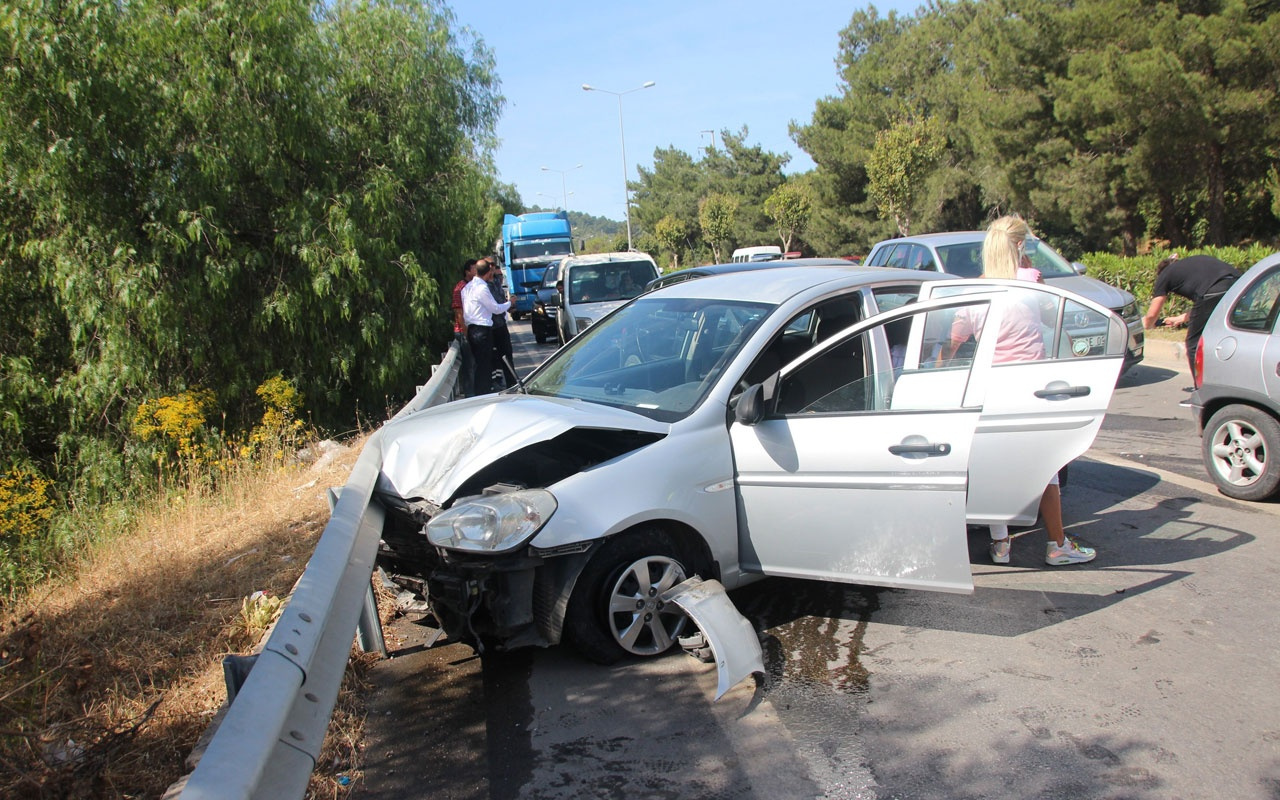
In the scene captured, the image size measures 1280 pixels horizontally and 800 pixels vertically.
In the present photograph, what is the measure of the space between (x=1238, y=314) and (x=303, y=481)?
7.92 meters

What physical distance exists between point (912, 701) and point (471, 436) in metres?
2.40

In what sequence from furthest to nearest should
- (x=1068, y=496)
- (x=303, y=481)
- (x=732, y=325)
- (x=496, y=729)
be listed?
(x=303, y=481) → (x=1068, y=496) → (x=732, y=325) → (x=496, y=729)

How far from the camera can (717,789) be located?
10.9 ft

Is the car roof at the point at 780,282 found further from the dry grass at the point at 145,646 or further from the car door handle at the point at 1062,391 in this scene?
the dry grass at the point at 145,646

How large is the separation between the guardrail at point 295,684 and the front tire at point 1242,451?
231 inches

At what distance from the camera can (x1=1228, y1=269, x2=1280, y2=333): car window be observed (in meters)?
6.19

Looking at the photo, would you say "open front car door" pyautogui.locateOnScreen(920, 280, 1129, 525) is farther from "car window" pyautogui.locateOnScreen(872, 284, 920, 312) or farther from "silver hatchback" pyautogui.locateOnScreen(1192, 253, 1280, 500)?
"silver hatchback" pyautogui.locateOnScreen(1192, 253, 1280, 500)

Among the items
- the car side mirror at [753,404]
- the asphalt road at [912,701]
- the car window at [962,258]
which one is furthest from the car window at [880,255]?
the car side mirror at [753,404]

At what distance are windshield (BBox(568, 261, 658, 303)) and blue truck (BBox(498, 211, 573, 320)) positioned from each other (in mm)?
13861

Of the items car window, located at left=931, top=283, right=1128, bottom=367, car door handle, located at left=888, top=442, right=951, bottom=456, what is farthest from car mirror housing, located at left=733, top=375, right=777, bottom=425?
car window, located at left=931, top=283, right=1128, bottom=367

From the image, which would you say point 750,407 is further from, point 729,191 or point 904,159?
point 729,191

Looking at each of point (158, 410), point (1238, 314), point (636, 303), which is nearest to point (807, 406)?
point (636, 303)

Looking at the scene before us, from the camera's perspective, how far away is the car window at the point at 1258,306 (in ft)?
20.3

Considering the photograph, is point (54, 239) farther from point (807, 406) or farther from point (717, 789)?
point (717, 789)
